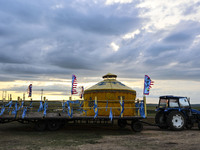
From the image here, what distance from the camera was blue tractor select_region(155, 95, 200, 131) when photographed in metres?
13.0

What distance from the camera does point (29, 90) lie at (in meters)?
38.7

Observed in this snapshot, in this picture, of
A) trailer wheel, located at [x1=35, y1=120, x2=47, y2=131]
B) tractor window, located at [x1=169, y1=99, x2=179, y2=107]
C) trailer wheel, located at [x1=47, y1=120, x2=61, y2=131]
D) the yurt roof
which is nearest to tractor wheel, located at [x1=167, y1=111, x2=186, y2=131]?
tractor window, located at [x1=169, y1=99, x2=179, y2=107]

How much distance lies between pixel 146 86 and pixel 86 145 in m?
8.54

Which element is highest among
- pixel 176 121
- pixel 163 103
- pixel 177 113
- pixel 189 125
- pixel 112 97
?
pixel 112 97

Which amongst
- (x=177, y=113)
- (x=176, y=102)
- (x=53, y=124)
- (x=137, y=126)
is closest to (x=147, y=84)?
(x=176, y=102)

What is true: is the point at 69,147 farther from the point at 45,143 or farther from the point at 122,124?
the point at 122,124

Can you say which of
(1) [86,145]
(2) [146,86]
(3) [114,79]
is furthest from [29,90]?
(1) [86,145]

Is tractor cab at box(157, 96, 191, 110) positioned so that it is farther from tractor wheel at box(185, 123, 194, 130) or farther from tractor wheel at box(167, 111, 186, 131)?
tractor wheel at box(185, 123, 194, 130)

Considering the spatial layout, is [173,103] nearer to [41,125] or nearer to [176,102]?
[176,102]

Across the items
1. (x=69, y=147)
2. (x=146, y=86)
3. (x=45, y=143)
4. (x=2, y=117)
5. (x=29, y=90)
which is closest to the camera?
(x=69, y=147)

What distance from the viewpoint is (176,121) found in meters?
13.0

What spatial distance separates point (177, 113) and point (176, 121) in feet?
1.91

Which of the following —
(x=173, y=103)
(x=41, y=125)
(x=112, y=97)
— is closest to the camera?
(x=41, y=125)

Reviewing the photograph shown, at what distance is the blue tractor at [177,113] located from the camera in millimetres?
12961
